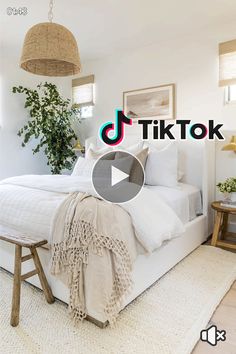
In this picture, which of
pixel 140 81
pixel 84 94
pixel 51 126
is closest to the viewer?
pixel 140 81

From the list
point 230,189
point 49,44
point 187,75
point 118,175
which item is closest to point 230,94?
point 187,75

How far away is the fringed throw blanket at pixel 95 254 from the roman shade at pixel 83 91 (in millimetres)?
2862

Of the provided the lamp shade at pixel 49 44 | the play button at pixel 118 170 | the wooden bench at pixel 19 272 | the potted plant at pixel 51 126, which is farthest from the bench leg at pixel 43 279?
the potted plant at pixel 51 126

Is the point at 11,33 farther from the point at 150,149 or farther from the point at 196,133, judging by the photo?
the point at 196,133

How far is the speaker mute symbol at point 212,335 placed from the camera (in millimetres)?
1385

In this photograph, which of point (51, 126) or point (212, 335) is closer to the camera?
point (212, 335)

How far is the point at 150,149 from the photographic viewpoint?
2953mm

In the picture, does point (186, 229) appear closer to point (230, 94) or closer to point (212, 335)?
point (212, 335)

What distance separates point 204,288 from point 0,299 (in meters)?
1.42

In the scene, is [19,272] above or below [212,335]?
above

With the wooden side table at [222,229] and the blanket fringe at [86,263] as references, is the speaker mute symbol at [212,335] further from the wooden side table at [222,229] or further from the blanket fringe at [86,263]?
the wooden side table at [222,229]

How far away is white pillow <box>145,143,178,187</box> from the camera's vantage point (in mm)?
2686

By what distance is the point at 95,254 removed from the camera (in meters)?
1.45

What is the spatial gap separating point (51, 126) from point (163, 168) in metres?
1.95
